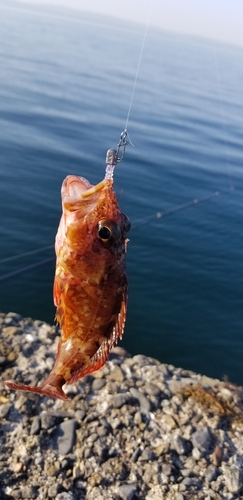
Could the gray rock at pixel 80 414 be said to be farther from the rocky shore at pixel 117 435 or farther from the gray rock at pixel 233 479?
the gray rock at pixel 233 479

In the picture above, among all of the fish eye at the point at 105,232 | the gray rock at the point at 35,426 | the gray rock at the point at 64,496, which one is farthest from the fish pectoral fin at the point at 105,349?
the gray rock at the point at 35,426

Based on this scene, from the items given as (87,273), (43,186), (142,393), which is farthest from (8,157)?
(87,273)

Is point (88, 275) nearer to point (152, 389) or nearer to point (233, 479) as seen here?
point (233, 479)

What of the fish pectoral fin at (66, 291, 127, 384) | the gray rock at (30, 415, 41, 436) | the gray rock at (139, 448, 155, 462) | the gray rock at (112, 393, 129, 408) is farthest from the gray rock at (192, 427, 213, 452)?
the fish pectoral fin at (66, 291, 127, 384)

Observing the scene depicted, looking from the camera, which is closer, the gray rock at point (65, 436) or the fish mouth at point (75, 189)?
the fish mouth at point (75, 189)

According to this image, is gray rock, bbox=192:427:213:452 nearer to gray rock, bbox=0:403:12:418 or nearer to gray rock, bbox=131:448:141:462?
gray rock, bbox=131:448:141:462

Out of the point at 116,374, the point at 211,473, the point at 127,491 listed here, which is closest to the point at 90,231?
the point at 127,491
